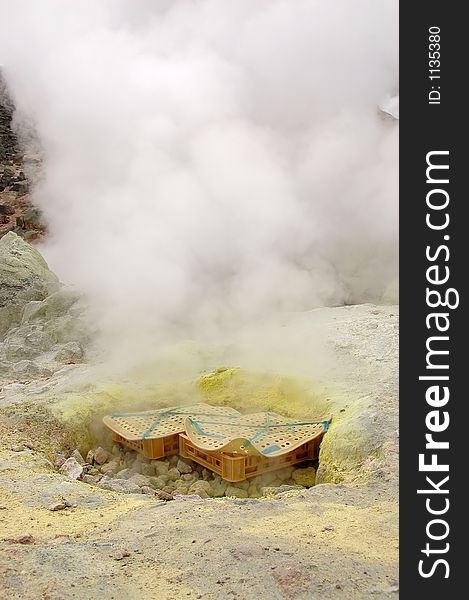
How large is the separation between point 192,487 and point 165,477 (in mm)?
268

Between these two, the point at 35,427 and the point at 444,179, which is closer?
the point at 444,179

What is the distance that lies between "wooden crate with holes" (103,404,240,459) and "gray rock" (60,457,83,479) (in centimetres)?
41

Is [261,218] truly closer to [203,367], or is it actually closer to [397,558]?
[203,367]

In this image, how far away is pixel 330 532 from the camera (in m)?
2.92

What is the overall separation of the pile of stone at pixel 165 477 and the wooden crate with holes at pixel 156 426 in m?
0.09

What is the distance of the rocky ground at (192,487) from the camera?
254 centimetres

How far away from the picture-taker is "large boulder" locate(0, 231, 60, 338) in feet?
25.3

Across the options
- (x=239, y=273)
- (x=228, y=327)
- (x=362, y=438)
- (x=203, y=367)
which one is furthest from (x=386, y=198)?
(x=362, y=438)

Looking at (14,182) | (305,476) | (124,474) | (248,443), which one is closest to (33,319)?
(124,474)

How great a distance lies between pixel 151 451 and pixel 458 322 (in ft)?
8.61

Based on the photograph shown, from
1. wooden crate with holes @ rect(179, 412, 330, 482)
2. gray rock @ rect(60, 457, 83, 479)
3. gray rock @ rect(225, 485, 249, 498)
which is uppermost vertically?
wooden crate with holes @ rect(179, 412, 330, 482)

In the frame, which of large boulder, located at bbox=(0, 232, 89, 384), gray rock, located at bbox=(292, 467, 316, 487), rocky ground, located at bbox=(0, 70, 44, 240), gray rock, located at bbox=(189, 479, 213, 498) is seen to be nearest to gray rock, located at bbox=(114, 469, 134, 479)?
gray rock, located at bbox=(189, 479, 213, 498)

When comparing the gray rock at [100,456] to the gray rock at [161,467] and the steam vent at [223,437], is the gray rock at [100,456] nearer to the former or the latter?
the steam vent at [223,437]

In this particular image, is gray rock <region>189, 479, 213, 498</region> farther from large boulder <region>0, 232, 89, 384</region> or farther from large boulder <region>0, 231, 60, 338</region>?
large boulder <region>0, 231, 60, 338</region>
